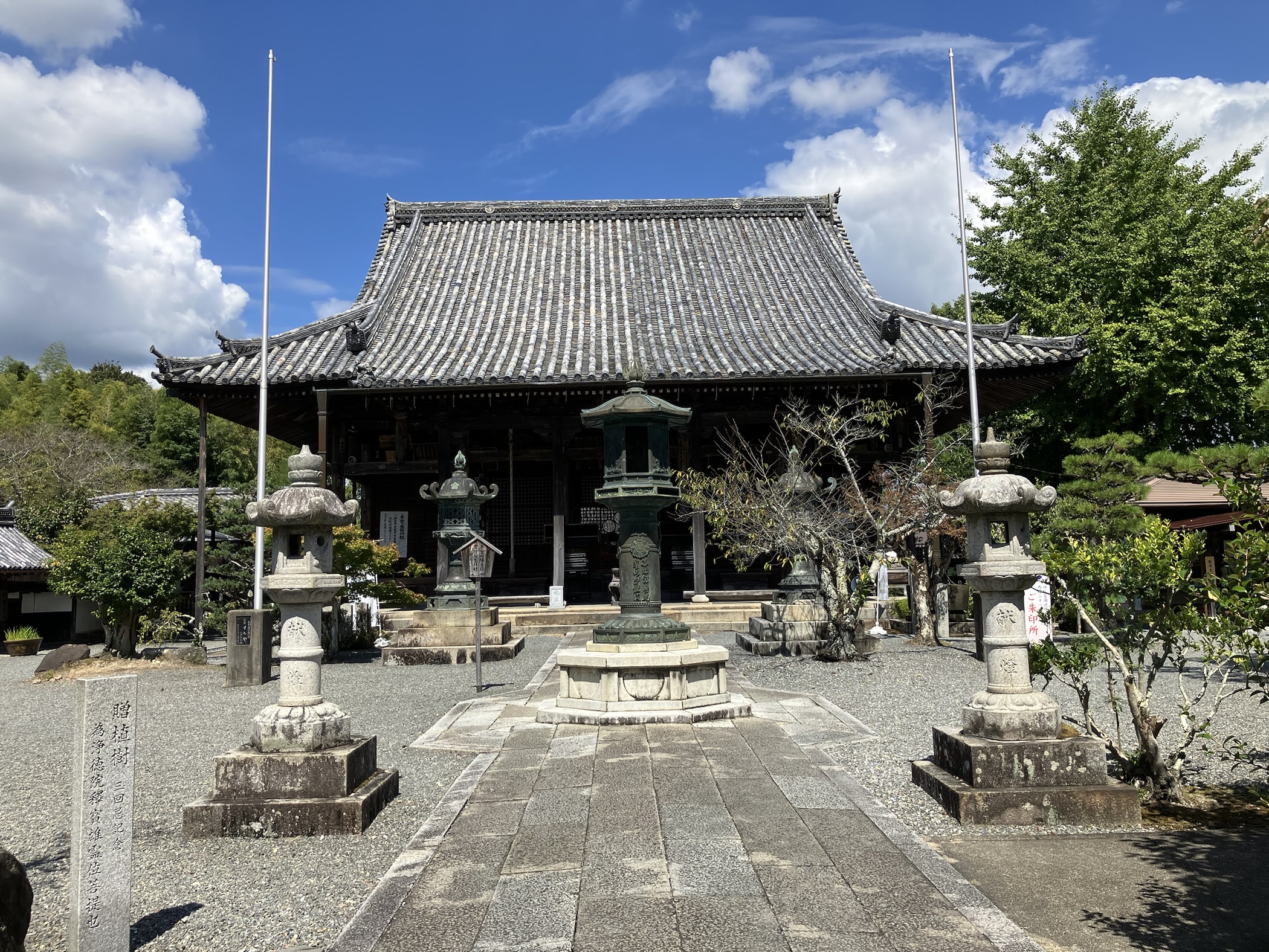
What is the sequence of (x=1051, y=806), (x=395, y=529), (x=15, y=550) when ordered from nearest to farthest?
(x=1051, y=806)
(x=395, y=529)
(x=15, y=550)

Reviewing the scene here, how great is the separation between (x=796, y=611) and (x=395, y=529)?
9.98 meters

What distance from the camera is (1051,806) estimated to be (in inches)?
189

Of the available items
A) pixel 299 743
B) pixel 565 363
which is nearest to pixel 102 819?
pixel 299 743

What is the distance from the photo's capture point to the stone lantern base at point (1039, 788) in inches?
189

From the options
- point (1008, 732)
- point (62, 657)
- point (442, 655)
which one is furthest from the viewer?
point (62, 657)

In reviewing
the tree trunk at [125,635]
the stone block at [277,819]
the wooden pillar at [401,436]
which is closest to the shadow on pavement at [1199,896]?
the stone block at [277,819]

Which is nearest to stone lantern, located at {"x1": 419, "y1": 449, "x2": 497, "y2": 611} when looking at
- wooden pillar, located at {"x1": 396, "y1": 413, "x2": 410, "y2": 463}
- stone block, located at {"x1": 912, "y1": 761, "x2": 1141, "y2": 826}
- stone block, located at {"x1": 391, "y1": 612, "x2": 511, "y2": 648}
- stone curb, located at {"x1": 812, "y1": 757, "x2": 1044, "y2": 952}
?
stone block, located at {"x1": 391, "y1": 612, "x2": 511, "y2": 648}

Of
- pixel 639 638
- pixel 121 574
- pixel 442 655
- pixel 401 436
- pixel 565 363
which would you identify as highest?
pixel 565 363

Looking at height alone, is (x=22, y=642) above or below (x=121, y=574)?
below

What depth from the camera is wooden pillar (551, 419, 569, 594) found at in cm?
1636

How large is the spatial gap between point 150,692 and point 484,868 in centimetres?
918

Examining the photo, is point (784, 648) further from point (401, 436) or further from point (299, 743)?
point (401, 436)

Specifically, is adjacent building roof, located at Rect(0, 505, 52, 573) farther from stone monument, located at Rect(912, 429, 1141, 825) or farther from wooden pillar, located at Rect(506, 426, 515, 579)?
stone monument, located at Rect(912, 429, 1141, 825)

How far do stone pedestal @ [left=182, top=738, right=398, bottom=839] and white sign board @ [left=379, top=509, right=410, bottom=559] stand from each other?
1377cm
